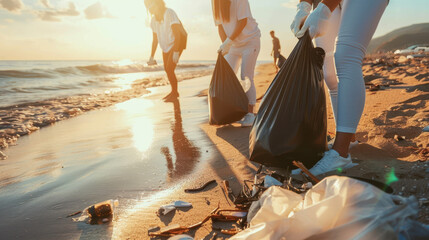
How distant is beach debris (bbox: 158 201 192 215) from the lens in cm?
147

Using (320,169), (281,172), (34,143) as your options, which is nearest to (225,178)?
(281,172)

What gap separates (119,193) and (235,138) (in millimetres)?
1301

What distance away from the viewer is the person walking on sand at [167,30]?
5.38 metres

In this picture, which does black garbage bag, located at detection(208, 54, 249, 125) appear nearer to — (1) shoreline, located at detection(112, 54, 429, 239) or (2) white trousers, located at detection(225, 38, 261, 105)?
(1) shoreline, located at detection(112, 54, 429, 239)

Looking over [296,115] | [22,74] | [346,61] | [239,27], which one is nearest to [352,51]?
[346,61]

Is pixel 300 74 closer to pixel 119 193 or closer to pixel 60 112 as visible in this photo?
pixel 119 193

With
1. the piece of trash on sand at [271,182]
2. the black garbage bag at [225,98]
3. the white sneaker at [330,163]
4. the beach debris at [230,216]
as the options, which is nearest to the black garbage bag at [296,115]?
the white sneaker at [330,163]

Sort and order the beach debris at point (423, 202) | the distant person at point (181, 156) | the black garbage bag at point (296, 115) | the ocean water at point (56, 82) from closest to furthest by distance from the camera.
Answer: the beach debris at point (423, 202) → the black garbage bag at point (296, 115) → the distant person at point (181, 156) → the ocean water at point (56, 82)

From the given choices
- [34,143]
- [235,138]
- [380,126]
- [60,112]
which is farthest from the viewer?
[60,112]

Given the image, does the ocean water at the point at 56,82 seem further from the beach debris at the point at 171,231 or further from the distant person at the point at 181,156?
the beach debris at the point at 171,231

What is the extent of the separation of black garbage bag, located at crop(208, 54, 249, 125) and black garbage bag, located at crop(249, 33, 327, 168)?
1.39 meters

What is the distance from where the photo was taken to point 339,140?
67.1 inches

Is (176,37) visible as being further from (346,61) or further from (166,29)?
(346,61)

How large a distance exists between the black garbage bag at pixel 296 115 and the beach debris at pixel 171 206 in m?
0.52
